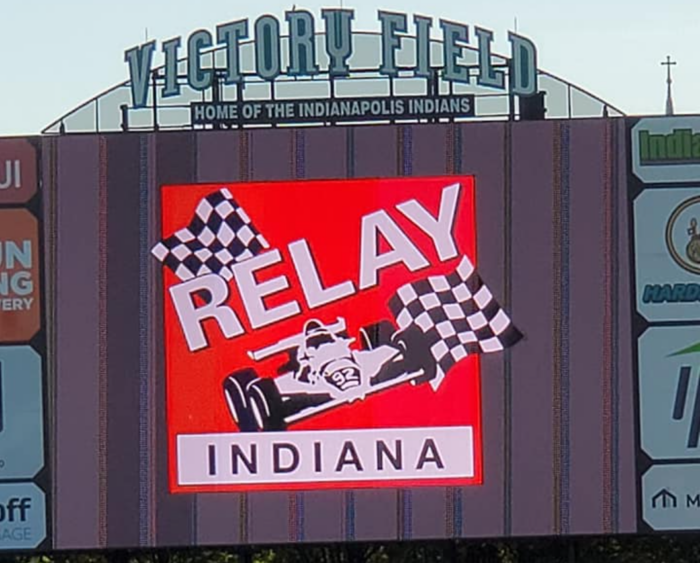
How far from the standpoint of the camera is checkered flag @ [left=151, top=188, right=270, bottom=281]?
14.6 m

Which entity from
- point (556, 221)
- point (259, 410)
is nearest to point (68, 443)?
point (259, 410)

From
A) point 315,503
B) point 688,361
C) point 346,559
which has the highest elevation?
point 688,361

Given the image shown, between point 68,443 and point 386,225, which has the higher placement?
point 386,225

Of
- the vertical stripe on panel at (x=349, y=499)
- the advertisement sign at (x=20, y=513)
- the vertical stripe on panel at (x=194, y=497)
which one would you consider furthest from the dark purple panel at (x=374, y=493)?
the advertisement sign at (x=20, y=513)

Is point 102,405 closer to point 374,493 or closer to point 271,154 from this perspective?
point 374,493

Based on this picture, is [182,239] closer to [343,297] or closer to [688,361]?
[343,297]

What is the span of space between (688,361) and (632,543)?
5873 mm

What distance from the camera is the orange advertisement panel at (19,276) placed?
14.6 metres

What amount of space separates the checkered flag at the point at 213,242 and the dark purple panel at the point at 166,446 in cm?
31

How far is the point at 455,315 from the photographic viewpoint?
577 inches

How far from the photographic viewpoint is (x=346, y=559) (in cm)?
2116

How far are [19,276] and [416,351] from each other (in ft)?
10.00

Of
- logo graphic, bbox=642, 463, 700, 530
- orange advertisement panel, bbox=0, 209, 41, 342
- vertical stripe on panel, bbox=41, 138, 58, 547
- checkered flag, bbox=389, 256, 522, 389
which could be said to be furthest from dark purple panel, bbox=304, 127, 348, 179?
logo graphic, bbox=642, 463, 700, 530

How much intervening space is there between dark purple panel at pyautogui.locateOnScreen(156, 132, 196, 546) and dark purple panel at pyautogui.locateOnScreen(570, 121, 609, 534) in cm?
289
